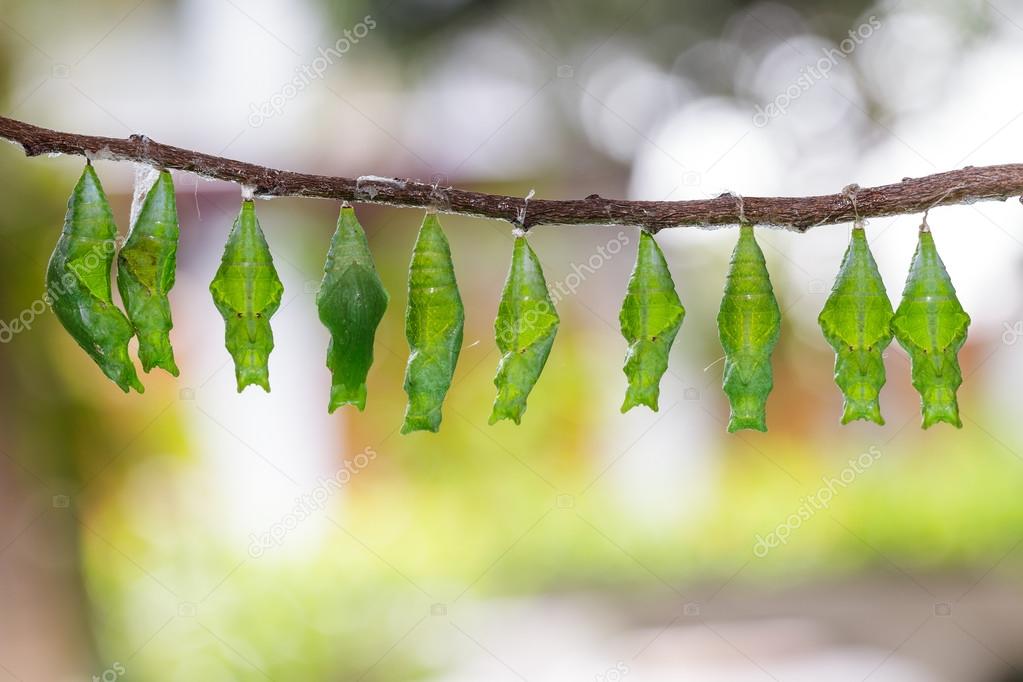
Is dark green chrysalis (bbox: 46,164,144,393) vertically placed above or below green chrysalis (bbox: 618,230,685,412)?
below

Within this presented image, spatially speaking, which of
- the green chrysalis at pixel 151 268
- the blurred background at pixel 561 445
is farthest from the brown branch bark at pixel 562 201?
the blurred background at pixel 561 445

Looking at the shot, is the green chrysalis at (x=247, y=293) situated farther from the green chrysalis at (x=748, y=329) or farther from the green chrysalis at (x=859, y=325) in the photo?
the green chrysalis at (x=859, y=325)

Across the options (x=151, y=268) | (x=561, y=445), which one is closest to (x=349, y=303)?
(x=151, y=268)

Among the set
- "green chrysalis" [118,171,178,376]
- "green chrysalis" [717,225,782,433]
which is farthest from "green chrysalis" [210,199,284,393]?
"green chrysalis" [717,225,782,433]

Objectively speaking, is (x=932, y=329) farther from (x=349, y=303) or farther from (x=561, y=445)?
(x=561, y=445)

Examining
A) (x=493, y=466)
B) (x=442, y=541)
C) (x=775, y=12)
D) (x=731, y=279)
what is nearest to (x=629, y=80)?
(x=775, y=12)

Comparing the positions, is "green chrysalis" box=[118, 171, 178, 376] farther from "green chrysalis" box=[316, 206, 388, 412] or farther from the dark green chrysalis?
"green chrysalis" box=[316, 206, 388, 412]
